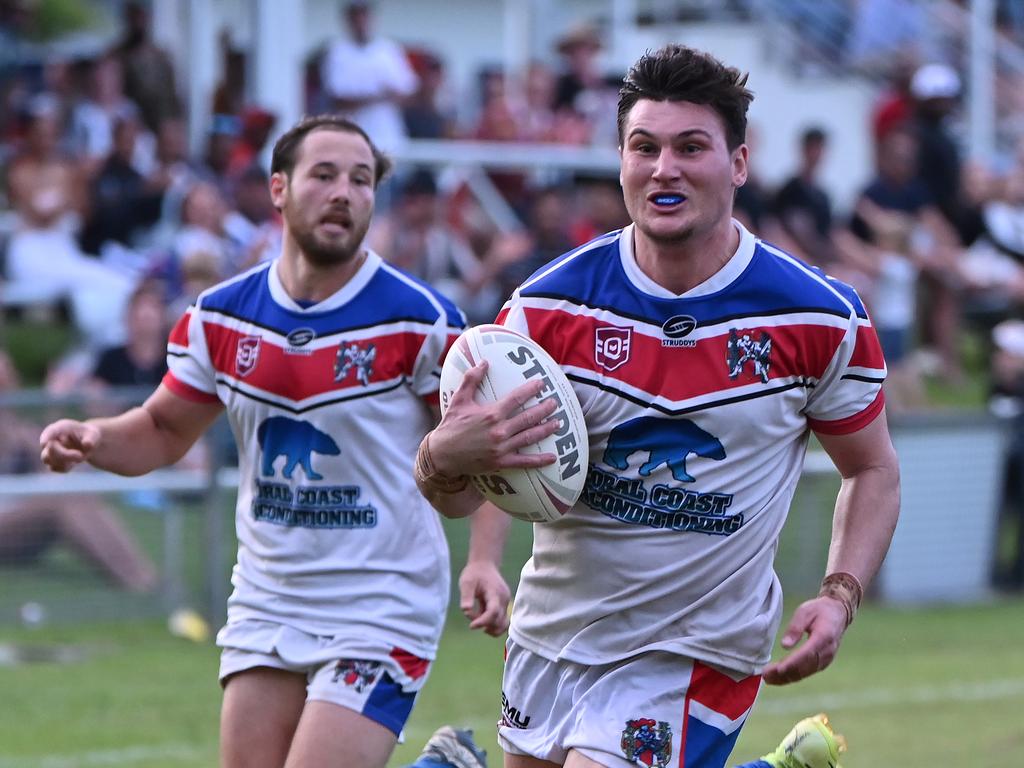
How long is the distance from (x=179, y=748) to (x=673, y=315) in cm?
470

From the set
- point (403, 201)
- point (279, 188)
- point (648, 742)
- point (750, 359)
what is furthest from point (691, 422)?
point (403, 201)

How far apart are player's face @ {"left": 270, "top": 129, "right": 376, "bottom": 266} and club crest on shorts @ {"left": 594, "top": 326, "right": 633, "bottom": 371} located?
4.38 feet

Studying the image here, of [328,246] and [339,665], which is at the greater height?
[328,246]

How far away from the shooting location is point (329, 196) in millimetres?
5668

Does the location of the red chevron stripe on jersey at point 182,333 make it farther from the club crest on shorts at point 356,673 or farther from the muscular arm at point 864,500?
the muscular arm at point 864,500

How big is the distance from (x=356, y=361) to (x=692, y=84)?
1.60m

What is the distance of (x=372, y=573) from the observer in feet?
18.1

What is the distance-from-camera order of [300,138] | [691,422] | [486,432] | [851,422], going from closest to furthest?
[486,432] → [691,422] → [851,422] → [300,138]

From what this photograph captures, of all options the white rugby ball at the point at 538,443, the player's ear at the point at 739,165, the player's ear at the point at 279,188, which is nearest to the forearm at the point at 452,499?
the white rugby ball at the point at 538,443

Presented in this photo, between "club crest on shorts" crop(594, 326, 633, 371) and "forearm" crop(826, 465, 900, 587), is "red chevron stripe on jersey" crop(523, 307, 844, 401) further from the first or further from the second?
"forearm" crop(826, 465, 900, 587)

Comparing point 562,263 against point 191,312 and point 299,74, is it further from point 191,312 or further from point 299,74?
point 299,74

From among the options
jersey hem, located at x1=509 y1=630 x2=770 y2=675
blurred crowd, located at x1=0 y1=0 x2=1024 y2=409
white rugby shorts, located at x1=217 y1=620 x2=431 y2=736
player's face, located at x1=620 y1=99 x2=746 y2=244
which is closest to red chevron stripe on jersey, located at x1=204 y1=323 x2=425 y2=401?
white rugby shorts, located at x1=217 y1=620 x2=431 y2=736

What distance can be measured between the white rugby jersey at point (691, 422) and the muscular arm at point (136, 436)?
1.57m

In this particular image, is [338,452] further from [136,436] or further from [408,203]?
[408,203]
